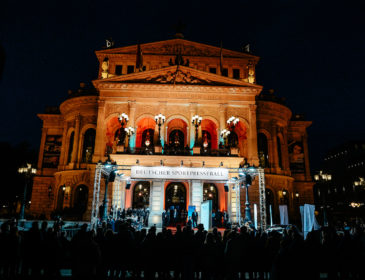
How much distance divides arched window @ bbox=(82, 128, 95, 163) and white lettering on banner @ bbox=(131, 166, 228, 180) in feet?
47.2

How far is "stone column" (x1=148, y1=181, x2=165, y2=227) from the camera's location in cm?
2569

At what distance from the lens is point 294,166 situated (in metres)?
36.5

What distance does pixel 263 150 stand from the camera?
33.8m

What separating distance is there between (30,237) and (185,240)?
4346 mm

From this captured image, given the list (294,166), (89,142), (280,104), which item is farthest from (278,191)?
(89,142)

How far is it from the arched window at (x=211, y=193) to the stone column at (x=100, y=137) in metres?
11.3

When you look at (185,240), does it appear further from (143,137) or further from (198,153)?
(143,137)

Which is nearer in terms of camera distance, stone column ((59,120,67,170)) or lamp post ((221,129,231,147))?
lamp post ((221,129,231,147))

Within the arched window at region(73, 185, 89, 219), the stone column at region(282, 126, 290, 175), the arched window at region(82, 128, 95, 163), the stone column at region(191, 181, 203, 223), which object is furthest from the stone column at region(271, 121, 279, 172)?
the arched window at region(73, 185, 89, 219)

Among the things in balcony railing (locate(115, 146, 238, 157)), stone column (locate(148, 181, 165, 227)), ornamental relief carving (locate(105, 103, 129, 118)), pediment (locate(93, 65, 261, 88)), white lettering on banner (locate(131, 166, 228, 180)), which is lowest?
stone column (locate(148, 181, 165, 227))

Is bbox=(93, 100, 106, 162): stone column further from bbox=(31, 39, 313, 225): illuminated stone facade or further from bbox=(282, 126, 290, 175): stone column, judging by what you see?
bbox=(282, 126, 290, 175): stone column

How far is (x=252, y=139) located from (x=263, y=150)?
17.3ft

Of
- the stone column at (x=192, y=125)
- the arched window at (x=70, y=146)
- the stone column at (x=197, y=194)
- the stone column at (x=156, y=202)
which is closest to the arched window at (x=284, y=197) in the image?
the stone column at (x=197, y=194)

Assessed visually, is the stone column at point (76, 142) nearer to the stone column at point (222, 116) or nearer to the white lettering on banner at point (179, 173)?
the white lettering on banner at point (179, 173)
